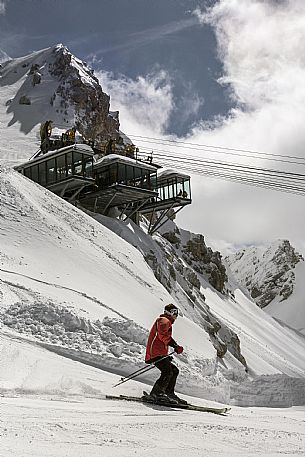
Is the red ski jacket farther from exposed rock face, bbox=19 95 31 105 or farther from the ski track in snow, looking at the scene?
exposed rock face, bbox=19 95 31 105

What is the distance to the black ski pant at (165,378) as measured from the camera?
10.5 meters

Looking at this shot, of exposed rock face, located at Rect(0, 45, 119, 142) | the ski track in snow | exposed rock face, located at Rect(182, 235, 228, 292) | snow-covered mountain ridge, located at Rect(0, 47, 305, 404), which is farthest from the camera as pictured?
exposed rock face, located at Rect(0, 45, 119, 142)

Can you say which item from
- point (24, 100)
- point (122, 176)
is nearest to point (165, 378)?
point (122, 176)

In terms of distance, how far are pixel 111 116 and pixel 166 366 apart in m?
96.2

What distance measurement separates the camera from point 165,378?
1056 cm

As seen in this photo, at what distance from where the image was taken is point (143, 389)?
11734 millimetres

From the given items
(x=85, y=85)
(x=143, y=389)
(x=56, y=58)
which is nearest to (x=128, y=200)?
(x=143, y=389)

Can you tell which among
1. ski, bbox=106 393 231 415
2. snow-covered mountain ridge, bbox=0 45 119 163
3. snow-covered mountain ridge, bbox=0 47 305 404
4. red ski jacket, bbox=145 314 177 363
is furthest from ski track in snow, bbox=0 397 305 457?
snow-covered mountain ridge, bbox=0 45 119 163

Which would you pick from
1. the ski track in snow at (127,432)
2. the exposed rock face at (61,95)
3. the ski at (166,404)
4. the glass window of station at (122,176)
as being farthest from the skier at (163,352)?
the exposed rock face at (61,95)

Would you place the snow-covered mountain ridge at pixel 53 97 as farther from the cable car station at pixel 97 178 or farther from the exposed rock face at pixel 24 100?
the cable car station at pixel 97 178

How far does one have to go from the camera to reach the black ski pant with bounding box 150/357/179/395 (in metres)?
10.5

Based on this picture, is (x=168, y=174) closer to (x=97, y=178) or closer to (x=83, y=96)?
(x=97, y=178)

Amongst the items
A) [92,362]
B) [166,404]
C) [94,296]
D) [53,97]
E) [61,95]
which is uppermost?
[61,95]

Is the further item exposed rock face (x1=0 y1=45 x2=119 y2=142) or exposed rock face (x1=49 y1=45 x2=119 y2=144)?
exposed rock face (x1=49 y1=45 x2=119 y2=144)
